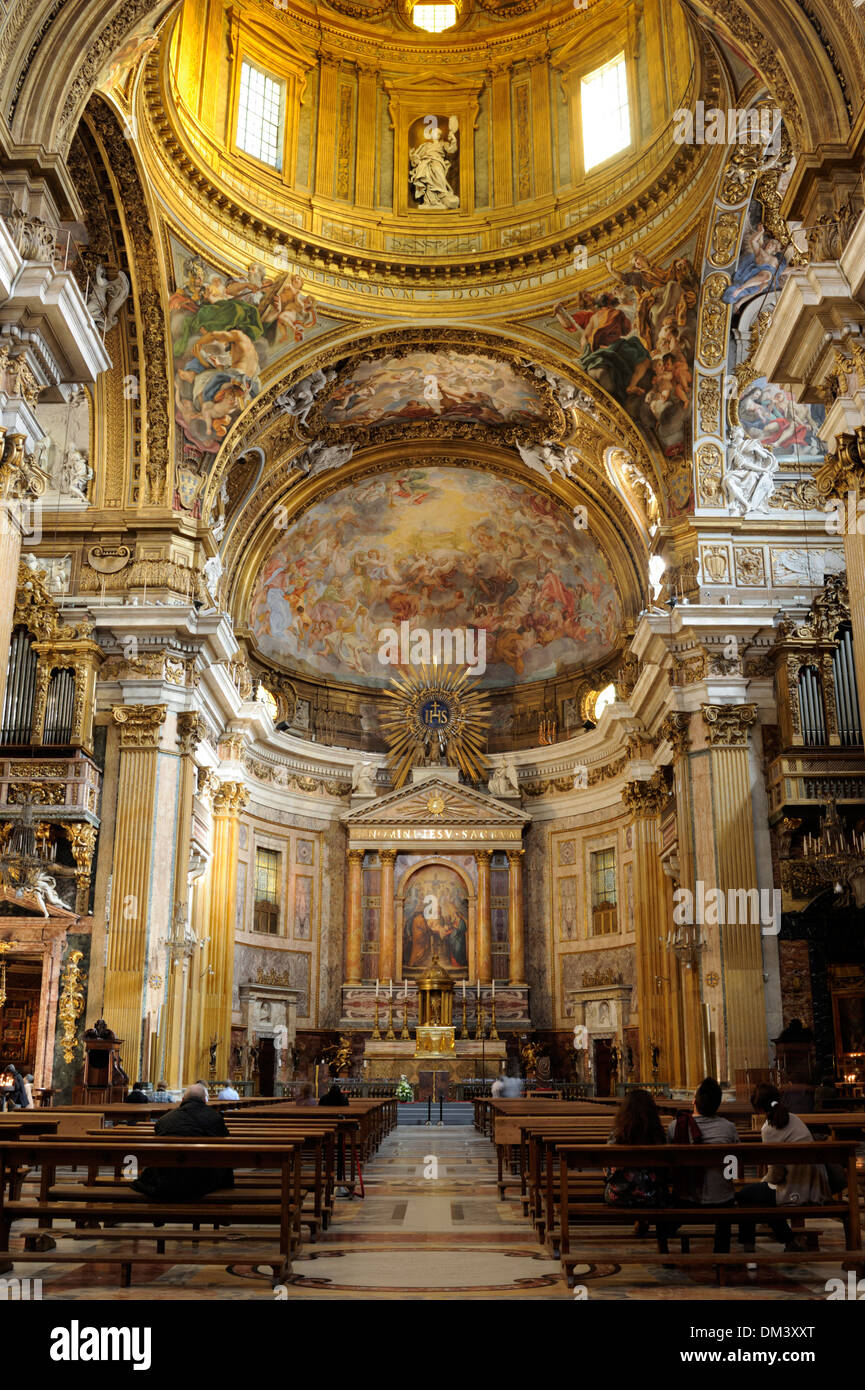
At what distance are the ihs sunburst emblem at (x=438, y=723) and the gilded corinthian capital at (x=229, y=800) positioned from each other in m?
5.91

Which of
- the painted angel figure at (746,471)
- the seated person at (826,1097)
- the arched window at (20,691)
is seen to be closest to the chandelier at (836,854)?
the seated person at (826,1097)

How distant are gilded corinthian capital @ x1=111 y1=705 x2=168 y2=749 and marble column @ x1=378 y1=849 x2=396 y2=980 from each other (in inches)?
425

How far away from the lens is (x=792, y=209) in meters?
11.9

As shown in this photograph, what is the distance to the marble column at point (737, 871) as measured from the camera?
18000 millimetres

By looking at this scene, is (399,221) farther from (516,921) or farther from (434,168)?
(516,921)

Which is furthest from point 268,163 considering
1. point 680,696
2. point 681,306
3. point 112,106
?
point 680,696

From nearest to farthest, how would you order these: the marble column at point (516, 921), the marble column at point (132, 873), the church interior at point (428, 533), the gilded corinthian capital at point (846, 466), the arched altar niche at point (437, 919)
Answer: the gilded corinthian capital at point (846, 466), the church interior at point (428, 533), the marble column at point (132, 873), the marble column at point (516, 921), the arched altar niche at point (437, 919)

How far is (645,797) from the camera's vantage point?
23.9 m

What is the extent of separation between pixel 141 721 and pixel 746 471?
36.1 ft

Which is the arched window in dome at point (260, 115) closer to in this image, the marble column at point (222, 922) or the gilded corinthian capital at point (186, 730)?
the gilded corinthian capital at point (186, 730)
